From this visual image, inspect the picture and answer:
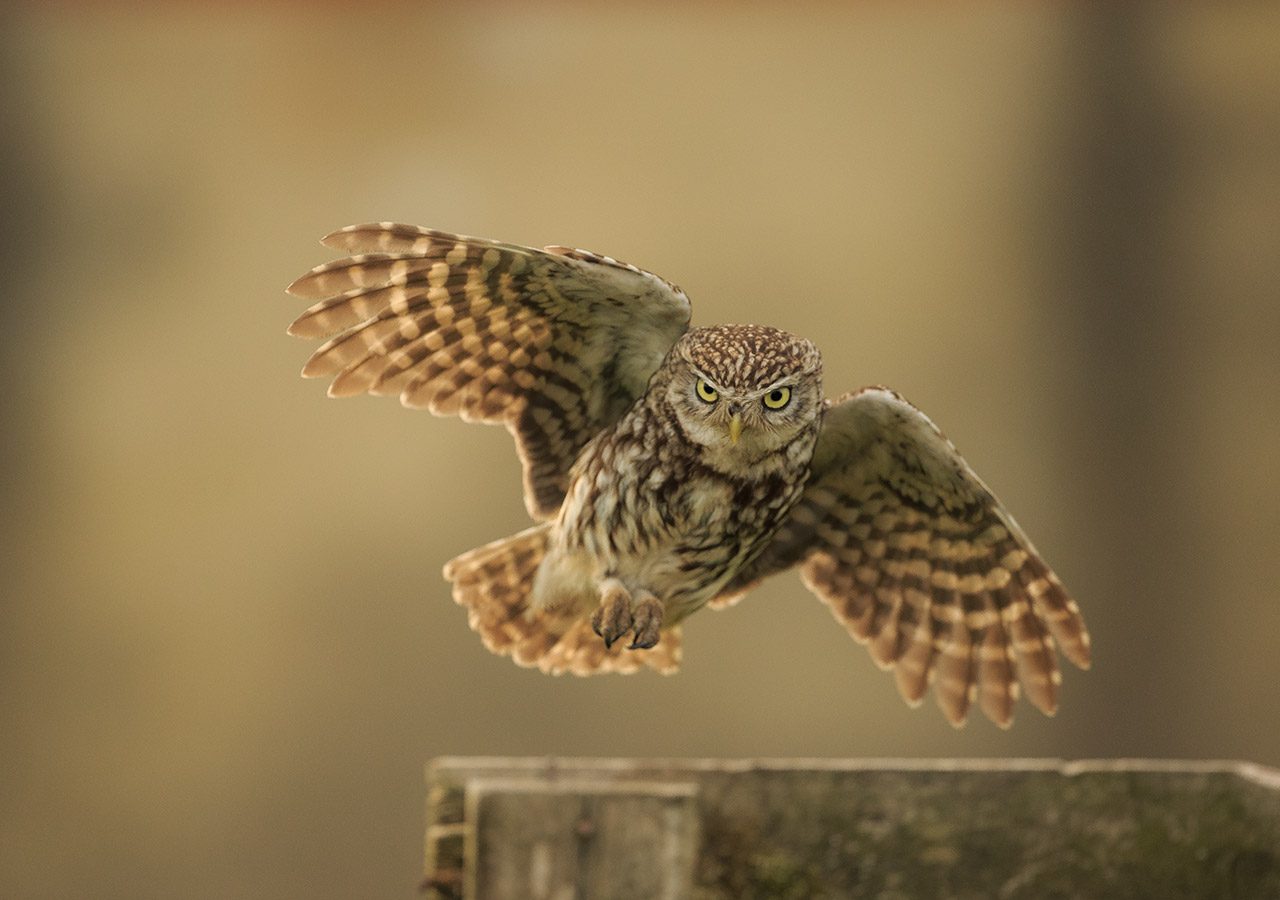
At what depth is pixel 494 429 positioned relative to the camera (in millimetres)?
6973

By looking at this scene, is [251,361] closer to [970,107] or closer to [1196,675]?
[970,107]

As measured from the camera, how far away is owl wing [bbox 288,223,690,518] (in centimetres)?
275

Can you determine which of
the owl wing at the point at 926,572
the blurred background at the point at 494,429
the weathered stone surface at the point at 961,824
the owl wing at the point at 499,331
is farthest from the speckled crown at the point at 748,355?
the blurred background at the point at 494,429

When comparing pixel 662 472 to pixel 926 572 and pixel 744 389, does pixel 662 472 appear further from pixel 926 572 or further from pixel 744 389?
pixel 926 572

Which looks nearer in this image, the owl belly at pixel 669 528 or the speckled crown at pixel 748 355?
the speckled crown at pixel 748 355

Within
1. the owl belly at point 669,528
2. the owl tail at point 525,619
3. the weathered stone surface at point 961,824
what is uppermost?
the owl belly at point 669,528

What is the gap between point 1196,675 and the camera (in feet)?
23.4

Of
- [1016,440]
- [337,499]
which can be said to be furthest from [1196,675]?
[337,499]

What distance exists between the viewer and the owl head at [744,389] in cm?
262

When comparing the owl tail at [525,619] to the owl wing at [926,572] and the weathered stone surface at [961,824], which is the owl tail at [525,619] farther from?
the weathered stone surface at [961,824]

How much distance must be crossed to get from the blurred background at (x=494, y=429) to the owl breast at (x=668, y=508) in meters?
3.87

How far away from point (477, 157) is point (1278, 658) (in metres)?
4.57

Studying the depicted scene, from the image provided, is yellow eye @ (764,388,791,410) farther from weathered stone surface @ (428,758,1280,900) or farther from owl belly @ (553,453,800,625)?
weathered stone surface @ (428,758,1280,900)

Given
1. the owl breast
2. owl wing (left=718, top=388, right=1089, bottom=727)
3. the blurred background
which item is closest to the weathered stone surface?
owl wing (left=718, top=388, right=1089, bottom=727)
